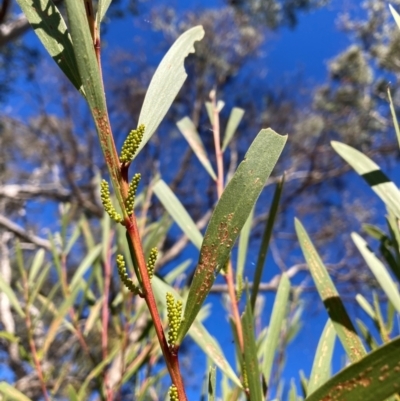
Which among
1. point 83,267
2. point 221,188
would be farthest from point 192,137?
point 83,267

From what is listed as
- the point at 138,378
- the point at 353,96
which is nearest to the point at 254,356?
the point at 138,378

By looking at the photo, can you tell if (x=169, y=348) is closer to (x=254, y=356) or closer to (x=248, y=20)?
(x=254, y=356)

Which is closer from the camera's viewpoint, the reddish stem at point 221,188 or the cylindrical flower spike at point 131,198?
the cylindrical flower spike at point 131,198

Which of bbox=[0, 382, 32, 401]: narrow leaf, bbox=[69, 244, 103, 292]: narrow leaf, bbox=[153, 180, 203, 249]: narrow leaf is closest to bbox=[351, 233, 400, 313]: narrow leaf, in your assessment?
bbox=[153, 180, 203, 249]: narrow leaf

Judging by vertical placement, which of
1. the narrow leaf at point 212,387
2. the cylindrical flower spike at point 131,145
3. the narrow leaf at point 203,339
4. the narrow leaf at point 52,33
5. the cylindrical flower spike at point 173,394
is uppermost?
the narrow leaf at point 52,33

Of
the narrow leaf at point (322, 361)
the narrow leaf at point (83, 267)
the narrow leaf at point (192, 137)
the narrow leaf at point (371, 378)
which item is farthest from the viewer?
the narrow leaf at point (83, 267)

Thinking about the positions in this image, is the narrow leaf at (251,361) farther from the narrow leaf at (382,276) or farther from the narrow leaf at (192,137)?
the narrow leaf at (192,137)

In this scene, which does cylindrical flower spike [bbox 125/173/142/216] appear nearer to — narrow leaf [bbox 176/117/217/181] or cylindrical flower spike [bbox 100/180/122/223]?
cylindrical flower spike [bbox 100/180/122/223]

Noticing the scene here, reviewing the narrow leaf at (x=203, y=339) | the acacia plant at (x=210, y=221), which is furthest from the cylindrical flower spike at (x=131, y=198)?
the narrow leaf at (x=203, y=339)
